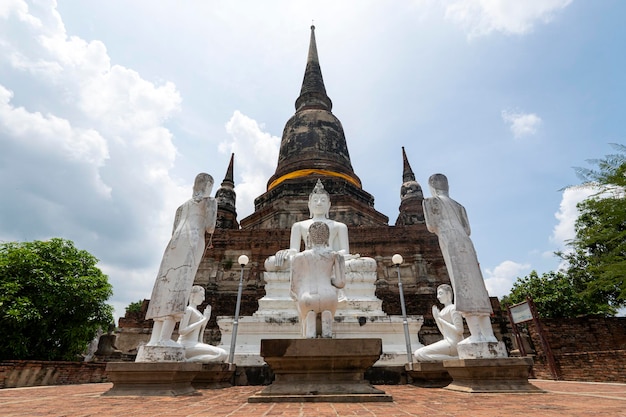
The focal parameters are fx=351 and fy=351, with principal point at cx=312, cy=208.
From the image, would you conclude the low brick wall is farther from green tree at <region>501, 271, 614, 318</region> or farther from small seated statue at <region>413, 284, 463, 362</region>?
green tree at <region>501, 271, 614, 318</region>

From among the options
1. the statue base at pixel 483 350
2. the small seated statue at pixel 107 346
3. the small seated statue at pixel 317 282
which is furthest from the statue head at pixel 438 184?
the small seated statue at pixel 107 346

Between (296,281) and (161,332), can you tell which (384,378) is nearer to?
(296,281)

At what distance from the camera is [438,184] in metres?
7.00

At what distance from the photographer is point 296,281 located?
5.43 meters

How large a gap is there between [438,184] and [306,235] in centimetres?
415

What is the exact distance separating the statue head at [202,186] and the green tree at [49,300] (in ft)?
32.5

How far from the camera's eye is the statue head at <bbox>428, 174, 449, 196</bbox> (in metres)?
6.94

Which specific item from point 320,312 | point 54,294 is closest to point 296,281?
point 320,312

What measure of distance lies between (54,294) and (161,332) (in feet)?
36.2

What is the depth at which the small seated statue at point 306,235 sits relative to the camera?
9906 millimetres

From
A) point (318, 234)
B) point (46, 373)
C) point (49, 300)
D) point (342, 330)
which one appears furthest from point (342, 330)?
point (49, 300)

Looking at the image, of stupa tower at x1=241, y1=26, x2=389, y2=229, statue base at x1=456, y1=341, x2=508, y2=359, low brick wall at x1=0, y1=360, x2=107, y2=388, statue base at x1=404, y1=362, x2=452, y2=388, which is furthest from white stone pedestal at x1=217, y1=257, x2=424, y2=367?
stupa tower at x1=241, y1=26, x2=389, y2=229

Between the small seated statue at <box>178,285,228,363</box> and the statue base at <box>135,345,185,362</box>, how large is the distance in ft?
1.47

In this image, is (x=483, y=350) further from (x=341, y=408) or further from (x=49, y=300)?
(x=49, y=300)
